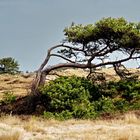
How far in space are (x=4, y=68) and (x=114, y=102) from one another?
177ft

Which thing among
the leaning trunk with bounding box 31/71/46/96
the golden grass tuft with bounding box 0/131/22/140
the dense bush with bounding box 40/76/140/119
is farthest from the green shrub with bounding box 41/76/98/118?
the golden grass tuft with bounding box 0/131/22/140

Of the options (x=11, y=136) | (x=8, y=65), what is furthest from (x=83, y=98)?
(x=8, y=65)

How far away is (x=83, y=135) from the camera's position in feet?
51.0

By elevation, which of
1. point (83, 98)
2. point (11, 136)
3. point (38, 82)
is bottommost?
point (11, 136)

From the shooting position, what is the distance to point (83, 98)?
2631 centimetres

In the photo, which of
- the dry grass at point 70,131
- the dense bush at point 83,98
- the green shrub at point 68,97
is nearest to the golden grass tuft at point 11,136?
the dry grass at point 70,131

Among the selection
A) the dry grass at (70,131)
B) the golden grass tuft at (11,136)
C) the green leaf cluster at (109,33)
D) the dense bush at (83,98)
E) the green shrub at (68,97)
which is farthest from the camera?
the green leaf cluster at (109,33)

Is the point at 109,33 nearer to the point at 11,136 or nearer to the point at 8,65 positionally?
the point at 11,136

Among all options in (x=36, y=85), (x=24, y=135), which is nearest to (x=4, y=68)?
(x=36, y=85)

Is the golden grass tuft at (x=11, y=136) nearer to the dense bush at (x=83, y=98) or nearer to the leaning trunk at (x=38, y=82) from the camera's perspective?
the dense bush at (x=83, y=98)

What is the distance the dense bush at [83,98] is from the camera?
24953 millimetres

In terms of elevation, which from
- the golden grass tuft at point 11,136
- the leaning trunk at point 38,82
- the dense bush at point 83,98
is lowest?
the golden grass tuft at point 11,136

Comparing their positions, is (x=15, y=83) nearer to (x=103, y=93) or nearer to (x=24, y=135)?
(x=103, y=93)

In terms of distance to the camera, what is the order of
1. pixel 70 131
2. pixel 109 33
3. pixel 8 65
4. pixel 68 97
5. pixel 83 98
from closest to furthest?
pixel 70 131 < pixel 68 97 < pixel 83 98 < pixel 109 33 < pixel 8 65
